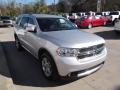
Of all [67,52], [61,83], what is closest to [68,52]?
[67,52]

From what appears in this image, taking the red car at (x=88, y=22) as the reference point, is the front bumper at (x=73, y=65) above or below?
above

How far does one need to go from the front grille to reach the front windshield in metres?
1.65

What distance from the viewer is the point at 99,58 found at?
5.55 meters

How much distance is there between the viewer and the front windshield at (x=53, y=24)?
6.69 meters

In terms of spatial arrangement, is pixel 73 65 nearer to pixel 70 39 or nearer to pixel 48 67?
pixel 70 39

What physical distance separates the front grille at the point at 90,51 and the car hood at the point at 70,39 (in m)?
0.12

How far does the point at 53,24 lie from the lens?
698 centimetres

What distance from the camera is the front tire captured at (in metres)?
5.38

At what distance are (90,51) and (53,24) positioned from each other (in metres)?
2.10

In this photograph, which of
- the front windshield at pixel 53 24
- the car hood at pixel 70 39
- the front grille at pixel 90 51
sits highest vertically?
the front windshield at pixel 53 24

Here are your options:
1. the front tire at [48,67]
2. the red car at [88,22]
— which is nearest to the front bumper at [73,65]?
the front tire at [48,67]

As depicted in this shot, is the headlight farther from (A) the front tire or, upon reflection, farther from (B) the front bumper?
(A) the front tire

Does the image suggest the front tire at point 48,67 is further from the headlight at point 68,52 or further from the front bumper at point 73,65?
the headlight at point 68,52

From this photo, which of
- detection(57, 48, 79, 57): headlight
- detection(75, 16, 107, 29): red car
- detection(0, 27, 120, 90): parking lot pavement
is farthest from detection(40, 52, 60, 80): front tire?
detection(75, 16, 107, 29): red car
